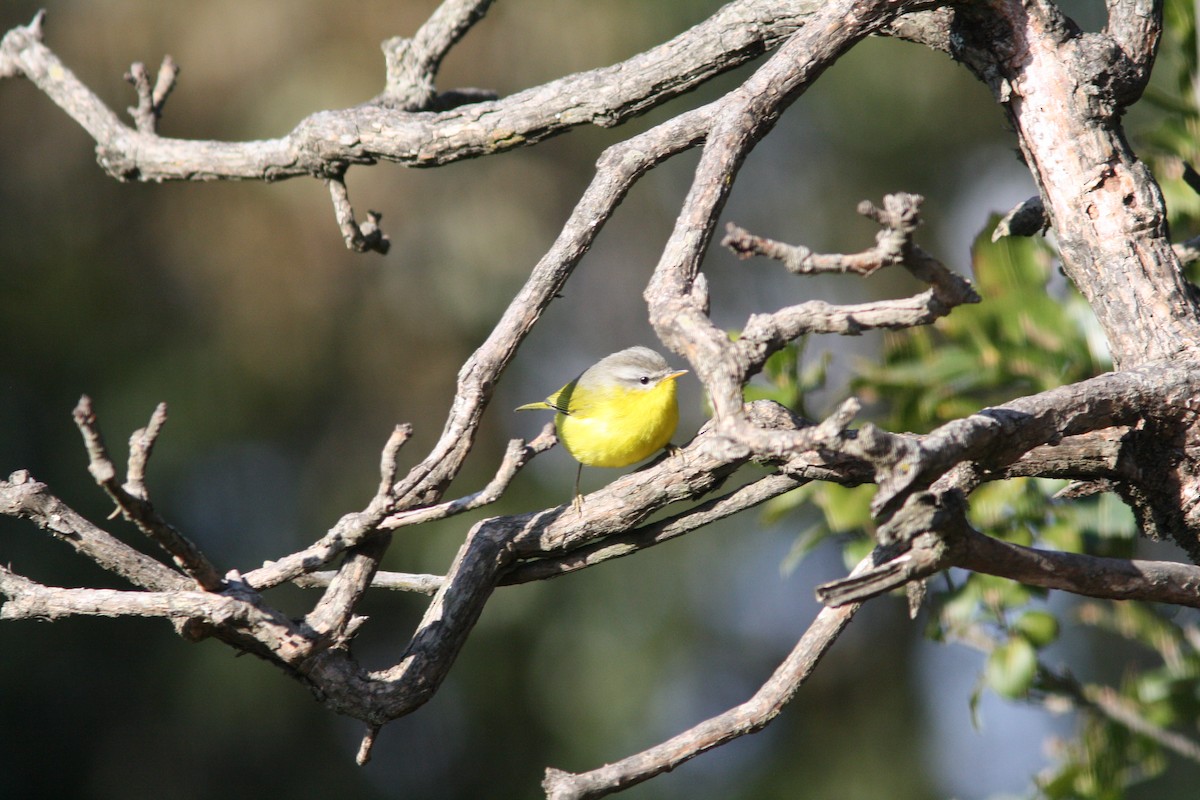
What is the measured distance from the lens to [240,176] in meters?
2.36

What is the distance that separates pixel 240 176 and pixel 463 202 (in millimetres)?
3279

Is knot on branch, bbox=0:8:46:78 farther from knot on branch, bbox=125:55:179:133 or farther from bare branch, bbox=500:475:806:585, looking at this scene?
bare branch, bbox=500:475:806:585

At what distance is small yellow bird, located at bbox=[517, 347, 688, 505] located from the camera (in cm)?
291

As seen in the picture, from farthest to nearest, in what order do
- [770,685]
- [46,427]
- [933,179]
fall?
[933,179]
[46,427]
[770,685]

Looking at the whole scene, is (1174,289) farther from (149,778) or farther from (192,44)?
(149,778)

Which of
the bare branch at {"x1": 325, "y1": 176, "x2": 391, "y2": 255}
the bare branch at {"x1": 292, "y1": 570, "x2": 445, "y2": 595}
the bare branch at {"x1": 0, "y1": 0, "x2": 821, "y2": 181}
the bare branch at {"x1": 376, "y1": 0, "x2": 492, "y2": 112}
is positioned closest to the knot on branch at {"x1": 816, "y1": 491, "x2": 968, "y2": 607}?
the bare branch at {"x1": 292, "y1": 570, "x2": 445, "y2": 595}

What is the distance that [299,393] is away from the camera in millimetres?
5578

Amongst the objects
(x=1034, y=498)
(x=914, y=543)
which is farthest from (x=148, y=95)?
(x=1034, y=498)

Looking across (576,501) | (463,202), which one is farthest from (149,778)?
(576,501)

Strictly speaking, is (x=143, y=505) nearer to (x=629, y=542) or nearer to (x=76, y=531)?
(x=76, y=531)

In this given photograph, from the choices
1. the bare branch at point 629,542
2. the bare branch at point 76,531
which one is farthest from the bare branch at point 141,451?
the bare branch at point 629,542

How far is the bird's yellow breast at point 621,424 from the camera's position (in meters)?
2.90

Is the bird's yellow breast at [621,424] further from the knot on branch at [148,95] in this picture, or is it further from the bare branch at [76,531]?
the bare branch at [76,531]

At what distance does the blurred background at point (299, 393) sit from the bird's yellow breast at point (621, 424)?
2186mm
